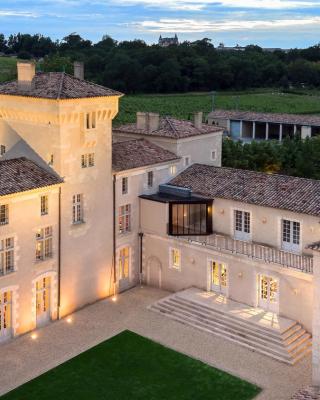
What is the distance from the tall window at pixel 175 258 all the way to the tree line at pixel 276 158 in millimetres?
26041

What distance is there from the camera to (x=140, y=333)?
2967cm

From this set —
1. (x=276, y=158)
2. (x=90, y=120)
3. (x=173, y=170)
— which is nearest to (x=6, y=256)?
(x=90, y=120)

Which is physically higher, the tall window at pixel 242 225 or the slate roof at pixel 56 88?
the slate roof at pixel 56 88

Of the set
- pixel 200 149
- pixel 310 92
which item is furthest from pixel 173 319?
pixel 310 92

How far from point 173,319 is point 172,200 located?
23.2 feet

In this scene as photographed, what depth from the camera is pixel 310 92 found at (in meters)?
141

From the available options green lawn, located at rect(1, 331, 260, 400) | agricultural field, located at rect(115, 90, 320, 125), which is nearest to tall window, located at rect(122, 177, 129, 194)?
green lawn, located at rect(1, 331, 260, 400)

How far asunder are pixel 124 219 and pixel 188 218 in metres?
3.76

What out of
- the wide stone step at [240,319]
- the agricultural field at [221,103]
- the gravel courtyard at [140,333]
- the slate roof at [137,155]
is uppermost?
the agricultural field at [221,103]

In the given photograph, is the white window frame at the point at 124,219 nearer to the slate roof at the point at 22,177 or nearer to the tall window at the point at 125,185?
the tall window at the point at 125,185

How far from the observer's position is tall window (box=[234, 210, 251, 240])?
32812 mm

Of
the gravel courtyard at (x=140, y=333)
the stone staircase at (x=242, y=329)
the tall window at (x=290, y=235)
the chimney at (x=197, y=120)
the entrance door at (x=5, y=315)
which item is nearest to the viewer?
the gravel courtyard at (x=140, y=333)

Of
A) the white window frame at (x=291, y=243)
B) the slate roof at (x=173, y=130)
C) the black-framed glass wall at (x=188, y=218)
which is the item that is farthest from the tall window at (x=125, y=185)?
the white window frame at (x=291, y=243)

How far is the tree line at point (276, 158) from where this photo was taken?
59156 millimetres
